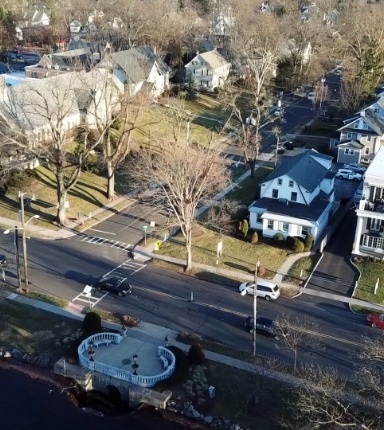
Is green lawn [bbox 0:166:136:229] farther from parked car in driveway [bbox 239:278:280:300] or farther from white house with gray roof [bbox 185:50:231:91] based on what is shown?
white house with gray roof [bbox 185:50:231:91]

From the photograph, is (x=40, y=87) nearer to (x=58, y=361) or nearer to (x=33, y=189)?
(x=33, y=189)

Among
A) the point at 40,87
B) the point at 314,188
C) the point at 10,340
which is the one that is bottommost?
the point at 10,340

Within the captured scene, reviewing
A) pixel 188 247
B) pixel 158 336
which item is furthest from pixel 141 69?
pixel 158 336

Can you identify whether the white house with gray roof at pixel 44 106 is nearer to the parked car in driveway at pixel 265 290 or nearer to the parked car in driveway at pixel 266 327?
the parked car in driveway at pixel 265 290

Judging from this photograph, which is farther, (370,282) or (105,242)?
(105,242)

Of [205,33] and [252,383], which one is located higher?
[205,33]

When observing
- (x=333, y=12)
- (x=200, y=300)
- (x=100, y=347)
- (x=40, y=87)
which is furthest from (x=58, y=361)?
(x=333, y=12)

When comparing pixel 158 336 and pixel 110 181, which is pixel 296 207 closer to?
pixel 110 181

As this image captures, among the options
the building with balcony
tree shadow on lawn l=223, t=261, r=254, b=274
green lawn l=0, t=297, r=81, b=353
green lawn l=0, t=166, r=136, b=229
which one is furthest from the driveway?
green lawn l=0, t=166, r=136, b=229

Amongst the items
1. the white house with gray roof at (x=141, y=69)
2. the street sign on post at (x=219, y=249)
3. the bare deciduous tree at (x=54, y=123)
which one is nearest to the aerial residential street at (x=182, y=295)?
the street sign on post at (x=219, y=249)
